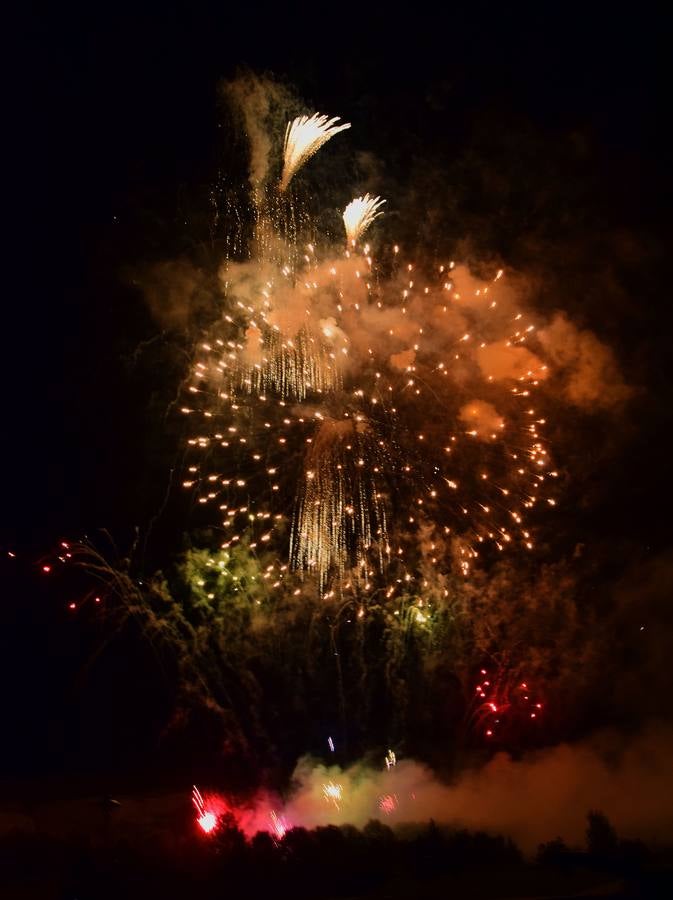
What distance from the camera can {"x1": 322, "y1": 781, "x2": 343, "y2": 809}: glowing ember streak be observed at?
1077cm

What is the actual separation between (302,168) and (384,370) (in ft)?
9.13

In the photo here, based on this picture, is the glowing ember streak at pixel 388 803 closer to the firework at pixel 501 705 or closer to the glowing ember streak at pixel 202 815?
the firework at pixel 501 705

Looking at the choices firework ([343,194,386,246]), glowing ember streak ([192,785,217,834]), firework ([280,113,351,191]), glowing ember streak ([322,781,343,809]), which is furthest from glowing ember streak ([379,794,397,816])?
firework ([280,113,351,191])

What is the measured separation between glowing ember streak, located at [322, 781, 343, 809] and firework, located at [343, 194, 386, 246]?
26.0 feet

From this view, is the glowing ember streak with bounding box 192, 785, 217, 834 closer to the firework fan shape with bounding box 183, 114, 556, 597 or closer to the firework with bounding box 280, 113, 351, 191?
the firework fan shape with bounding box 183, 114, 556, 597

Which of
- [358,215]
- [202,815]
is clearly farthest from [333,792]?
[358,215]

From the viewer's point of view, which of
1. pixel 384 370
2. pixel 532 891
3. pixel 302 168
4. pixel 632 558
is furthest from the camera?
pixel 632 558

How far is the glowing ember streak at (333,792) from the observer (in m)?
10.8

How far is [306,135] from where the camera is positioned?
28.2 feet

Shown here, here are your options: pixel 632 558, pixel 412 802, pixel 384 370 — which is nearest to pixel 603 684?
pixel 632 558

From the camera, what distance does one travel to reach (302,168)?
920 centimetres

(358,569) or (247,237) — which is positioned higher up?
(247,237)

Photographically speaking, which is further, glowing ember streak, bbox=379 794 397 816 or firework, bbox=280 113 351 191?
glowing ember streak, bbox=379 794 397 816

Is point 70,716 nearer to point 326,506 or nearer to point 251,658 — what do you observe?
point 251,658
